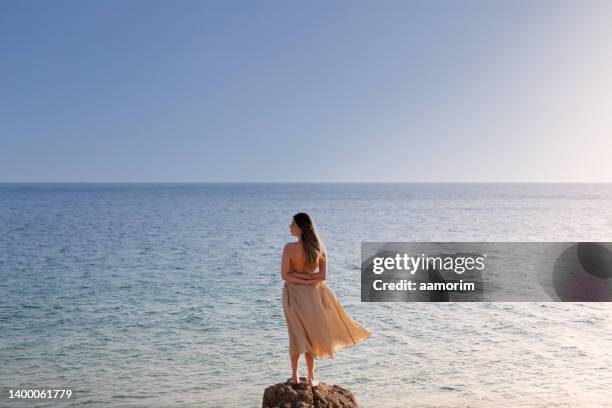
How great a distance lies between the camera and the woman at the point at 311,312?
8125 mm

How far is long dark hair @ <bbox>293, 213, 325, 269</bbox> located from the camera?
309 inches

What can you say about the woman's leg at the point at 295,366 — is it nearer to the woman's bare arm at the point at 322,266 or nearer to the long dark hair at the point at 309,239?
the woman's bare arm at the point at 322,266

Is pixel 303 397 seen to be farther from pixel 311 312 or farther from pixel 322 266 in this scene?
pixel 322 266

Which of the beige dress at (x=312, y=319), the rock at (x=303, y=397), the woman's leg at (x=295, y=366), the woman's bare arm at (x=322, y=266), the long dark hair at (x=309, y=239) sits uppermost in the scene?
the long dark hair at (x=309, y=239)

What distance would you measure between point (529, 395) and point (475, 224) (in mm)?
56856

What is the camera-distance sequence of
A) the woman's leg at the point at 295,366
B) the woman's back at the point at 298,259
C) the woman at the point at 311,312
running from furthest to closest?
the woman's leg at the point at 295,366 < the woman at the point at 311,312 < the woman's back at the point at 298,259

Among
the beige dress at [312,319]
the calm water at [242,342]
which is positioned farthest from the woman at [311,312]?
the calm water at [242,342]

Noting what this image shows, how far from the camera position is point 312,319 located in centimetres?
821

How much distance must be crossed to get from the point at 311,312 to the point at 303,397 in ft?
3.41

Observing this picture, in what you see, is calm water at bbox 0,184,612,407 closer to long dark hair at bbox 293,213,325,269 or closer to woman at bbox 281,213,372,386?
woman at bbox 281,213,372,386
